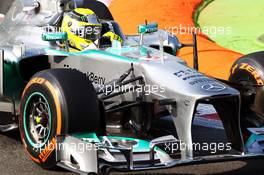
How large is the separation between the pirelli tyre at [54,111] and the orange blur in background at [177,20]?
415 cm

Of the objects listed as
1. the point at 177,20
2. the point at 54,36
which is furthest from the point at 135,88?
the point at 177,20

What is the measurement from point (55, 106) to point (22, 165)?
2.80ft

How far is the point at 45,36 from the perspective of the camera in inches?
246

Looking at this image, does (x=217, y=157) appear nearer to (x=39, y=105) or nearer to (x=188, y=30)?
(x=39, y=105)

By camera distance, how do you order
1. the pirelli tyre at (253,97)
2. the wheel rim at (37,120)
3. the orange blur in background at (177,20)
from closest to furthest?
the wheel rim at (37,120)
the pirelli tyre at (253,97)
the orange blur in background at (177,20)

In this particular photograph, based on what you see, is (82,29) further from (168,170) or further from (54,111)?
(168,170)

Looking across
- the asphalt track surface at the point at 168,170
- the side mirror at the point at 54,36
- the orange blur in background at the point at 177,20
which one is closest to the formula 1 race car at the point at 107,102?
the side mirror at the point at 54,36

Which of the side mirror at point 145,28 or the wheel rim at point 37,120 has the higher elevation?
the side mirror at point 145,28

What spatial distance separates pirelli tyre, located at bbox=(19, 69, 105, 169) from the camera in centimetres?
523

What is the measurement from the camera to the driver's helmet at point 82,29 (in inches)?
265

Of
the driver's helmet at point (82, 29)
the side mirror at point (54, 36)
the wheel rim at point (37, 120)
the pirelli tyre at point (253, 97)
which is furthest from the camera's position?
the driver's helmet at point (82, 29)

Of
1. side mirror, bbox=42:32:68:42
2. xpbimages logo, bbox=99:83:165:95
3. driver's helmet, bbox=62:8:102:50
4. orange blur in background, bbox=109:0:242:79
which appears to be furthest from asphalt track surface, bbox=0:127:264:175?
orange blur in background, bbox=109:0:242:79

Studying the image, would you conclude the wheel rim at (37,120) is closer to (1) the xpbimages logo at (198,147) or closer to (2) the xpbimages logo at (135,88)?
(2) the xpbimages logo at (135,88)

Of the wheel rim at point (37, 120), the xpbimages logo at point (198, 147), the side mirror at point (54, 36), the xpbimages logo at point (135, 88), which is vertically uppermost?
the side mirror at point (54, 36)
